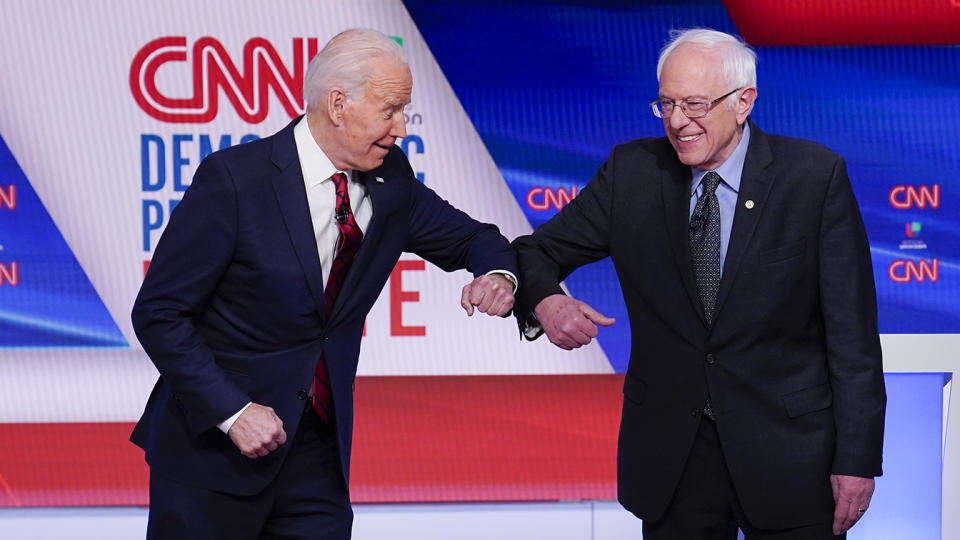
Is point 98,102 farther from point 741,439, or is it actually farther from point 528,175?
point 741,439

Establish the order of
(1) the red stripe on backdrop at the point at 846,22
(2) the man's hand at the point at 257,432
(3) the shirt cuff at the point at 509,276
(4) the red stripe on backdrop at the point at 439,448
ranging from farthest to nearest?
(4) the red stripe on backdrop at the point at 439,448
(1) the red stripe on backdrop at the point at 846,22
(3) the shirt cuff at the point at 509,276
(2) the man's hand at the point at 257,432

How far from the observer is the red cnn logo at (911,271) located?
3.72 metres

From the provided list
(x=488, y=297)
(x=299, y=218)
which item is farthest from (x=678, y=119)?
(x=299, y=218)

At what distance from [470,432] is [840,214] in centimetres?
210

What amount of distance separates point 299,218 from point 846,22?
2368mm

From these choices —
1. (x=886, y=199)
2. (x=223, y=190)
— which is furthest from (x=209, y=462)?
(x=886, y=199)

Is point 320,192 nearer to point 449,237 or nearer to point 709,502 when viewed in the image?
point 449,237

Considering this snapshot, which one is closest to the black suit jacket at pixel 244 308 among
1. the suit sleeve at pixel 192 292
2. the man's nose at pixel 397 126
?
the suit sleeve at pixel 192 292

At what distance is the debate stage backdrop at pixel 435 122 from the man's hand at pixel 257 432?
1.78 m

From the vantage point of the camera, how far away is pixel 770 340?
209 centimetres

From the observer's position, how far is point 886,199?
372 cm

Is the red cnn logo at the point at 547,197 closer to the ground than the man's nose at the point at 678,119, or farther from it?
closer to the ground

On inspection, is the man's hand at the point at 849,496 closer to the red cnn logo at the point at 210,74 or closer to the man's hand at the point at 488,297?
the man's hand at the point at 488,297

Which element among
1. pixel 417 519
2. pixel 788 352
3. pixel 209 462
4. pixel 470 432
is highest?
pixel 788 352
